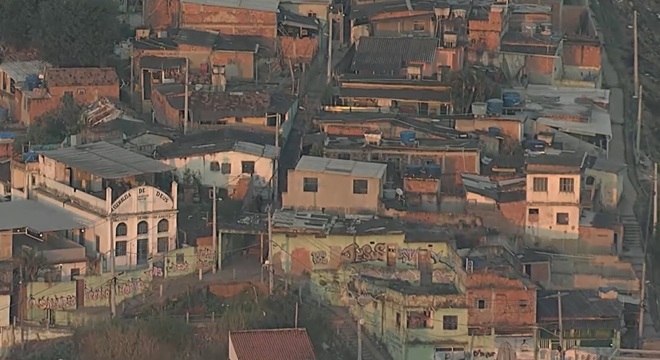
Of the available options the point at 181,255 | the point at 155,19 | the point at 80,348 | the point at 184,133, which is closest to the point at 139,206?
the point at 181,255

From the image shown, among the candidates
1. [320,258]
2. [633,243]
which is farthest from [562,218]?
[320,258]

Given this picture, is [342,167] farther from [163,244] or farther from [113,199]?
[113,199]

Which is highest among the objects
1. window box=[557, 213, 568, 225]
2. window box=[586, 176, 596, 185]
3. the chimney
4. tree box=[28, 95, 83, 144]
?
tree box=[28, 95, 83, 144]

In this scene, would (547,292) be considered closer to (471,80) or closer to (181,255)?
(181,255)

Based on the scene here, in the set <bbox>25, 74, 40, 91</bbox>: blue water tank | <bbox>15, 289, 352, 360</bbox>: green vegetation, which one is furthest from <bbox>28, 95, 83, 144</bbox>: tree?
<bbox>15, 289, 352, 360</bbox>: green vegetation

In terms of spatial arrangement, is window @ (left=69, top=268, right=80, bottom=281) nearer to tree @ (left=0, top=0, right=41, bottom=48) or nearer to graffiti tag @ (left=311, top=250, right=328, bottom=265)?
graffiti tag @ (left=311, top=250, right=328, bottom=265)
